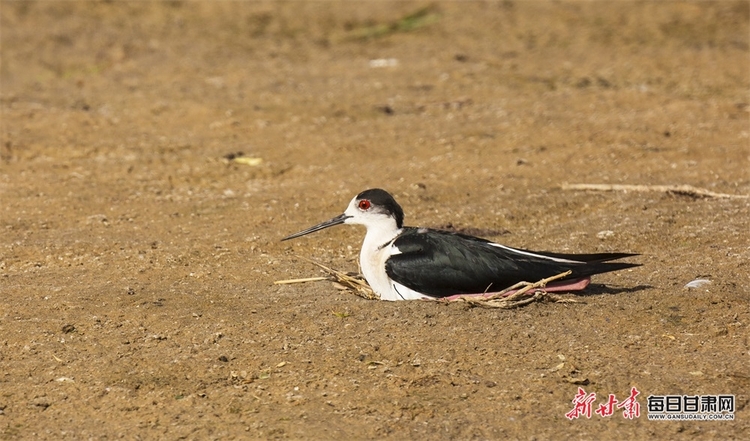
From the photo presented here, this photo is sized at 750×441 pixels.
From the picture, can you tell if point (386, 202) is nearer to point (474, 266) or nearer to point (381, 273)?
point (381, 273)

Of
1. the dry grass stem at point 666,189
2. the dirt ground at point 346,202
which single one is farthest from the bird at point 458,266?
the dry grass stem at point 666,189

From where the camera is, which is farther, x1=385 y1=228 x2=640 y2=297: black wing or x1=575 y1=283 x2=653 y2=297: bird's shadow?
x1=575 y1=283 x2=653 y2=297: bird's shadow

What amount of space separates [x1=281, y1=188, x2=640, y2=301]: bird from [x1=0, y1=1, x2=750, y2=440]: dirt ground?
0.14 meters

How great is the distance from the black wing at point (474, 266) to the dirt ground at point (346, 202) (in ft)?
0.47

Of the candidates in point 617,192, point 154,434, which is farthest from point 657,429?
point 617,192

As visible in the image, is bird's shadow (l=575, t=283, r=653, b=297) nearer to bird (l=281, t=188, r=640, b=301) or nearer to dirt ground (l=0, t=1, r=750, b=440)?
dirt ground (l=0, t=1, r=750, b=440)

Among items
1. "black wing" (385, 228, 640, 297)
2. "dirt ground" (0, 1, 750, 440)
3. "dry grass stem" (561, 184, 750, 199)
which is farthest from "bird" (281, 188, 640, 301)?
"dry grass stem" (561, 184, 750, 199)

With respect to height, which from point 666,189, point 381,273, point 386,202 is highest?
point 386,202

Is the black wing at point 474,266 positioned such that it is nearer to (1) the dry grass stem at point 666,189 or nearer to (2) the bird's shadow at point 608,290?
(2) the bird's shadow at point 608,290

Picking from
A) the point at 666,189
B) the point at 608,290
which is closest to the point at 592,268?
the point at 608,290

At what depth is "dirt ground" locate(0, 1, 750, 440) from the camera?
15.3ft

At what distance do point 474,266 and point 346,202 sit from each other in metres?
2.30

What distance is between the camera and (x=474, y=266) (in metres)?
5.46

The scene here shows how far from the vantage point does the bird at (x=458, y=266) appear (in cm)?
544
